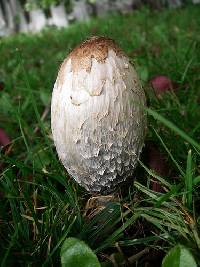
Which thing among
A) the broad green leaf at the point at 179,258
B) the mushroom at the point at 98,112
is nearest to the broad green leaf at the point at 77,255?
the broad green leaf at the point at 179,258

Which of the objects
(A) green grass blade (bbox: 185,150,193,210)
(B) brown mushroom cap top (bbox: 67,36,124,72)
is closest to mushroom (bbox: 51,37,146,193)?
(B) brown mushroom cap top (bbox: 67,36,124,72)

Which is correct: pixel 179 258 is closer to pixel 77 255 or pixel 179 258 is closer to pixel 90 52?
pixel 77 255

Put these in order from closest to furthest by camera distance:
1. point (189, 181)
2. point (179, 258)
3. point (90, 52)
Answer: point (179, 258) → point (189, 181) → point (90, 52)

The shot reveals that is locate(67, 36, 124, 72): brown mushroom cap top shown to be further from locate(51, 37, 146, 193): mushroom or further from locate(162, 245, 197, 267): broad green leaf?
locate(162, 245, 197, 267): broad green leaf

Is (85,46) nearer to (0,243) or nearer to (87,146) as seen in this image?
(87,146)

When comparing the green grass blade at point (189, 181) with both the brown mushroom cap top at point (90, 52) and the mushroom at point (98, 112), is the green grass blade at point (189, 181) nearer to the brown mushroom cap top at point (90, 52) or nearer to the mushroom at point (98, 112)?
the mushroom at point (98, 112)

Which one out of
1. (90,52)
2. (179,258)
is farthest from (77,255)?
(90,52)
